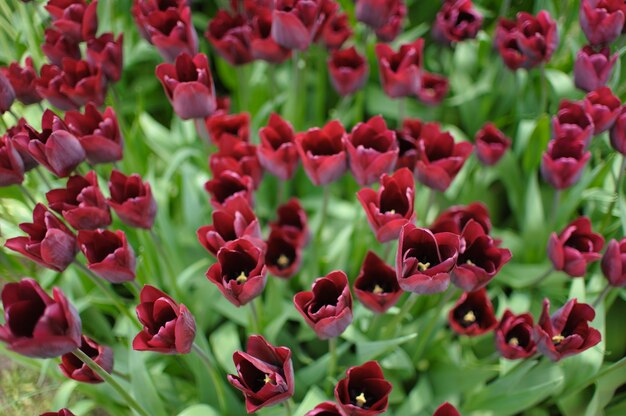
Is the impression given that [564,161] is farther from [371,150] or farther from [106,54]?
[106,54]

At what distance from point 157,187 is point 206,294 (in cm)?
25

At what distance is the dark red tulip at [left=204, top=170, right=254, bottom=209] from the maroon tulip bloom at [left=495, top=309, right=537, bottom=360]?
0.39 meters

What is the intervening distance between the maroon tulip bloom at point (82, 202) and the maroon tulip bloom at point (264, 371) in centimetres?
27

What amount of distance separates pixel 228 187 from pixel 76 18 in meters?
0.37

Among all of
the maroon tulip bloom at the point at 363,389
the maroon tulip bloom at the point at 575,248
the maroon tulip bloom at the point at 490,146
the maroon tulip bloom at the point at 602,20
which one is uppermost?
the maroon tulip bloom at the point at 602,20

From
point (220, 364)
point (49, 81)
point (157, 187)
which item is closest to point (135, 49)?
point (157, 187)

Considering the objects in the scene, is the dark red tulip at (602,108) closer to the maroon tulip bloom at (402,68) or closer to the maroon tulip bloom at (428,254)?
the maroon tulip bloom at (402,68)

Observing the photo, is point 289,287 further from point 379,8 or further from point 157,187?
point 379,8

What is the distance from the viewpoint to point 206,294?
109 centimetres

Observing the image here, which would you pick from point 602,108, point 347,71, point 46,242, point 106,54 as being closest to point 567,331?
point 602,108

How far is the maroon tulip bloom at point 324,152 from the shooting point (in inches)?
33.6

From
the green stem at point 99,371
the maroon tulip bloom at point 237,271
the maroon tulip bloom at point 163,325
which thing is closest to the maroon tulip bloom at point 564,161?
the maroon tulip bloom at point 237,271

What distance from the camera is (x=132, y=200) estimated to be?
81 centimetres

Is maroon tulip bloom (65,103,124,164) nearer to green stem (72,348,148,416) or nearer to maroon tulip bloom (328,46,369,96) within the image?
green stem (72,348,148,416)
